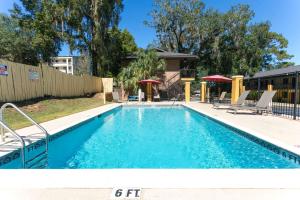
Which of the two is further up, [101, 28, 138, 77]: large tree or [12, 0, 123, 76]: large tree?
[12, 0, 123, 76]: large tree

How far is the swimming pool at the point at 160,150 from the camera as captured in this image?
15.2ft

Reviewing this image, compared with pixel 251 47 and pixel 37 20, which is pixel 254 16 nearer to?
pixel 251 47

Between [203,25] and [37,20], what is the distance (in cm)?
2076

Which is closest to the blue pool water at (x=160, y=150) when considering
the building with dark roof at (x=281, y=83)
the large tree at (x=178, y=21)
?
the building with dark roof at (x=281, y=83)

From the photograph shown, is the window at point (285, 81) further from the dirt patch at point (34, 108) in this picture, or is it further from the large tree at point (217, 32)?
the dirt patch at point (34, 108)

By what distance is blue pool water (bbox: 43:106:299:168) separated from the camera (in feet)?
15.2

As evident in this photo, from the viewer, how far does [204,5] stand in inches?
1112

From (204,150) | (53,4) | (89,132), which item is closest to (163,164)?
(204,150)

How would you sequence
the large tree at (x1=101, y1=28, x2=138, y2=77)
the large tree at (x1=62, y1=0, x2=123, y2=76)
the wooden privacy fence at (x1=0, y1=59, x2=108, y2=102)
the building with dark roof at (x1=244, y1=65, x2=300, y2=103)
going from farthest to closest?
the large tree at (x1=101, y1=28, x2=138, y2=77), the large tree at (x1=62, y1=0, x2=123, y2=76), the building with dark roof at (x1=244, y1=65, x2=300, y2=103), the wooden privacy fence at (x1=0, y1=59, x2=108, y2=102)

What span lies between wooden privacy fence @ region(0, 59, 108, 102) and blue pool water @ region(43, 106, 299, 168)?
5.33 m

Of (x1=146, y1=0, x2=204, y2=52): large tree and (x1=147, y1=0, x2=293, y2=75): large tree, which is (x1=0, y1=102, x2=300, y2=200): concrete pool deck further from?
(x1=146, y1=0, x2=204, y2=52): large tree
